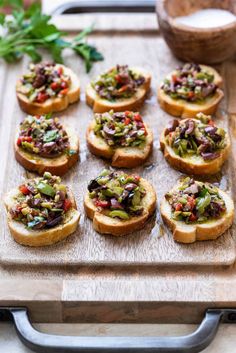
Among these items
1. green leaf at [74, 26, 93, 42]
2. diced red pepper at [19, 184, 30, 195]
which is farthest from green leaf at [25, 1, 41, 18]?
diced red pepper at [19, 184, 30, 195]

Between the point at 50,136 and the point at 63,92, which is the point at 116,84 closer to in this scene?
the point at 63,92

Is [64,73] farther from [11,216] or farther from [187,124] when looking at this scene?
[11,216]

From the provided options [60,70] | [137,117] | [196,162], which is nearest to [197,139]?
[196,162]

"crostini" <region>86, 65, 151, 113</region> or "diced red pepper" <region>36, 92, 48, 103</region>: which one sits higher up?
"diced red pepper" <region>36, 92, 48, 103</region>

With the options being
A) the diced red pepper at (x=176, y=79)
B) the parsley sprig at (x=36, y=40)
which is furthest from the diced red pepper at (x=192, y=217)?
the parsley sprig at (x=36, y=40)

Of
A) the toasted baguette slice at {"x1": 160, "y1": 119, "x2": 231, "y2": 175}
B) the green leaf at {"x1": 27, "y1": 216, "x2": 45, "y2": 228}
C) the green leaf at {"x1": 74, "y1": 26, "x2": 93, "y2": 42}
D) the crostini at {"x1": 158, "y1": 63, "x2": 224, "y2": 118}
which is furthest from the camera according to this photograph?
the green leaf at {"x1": 74, "y1": 26, "x2": 93, "y2": 42}

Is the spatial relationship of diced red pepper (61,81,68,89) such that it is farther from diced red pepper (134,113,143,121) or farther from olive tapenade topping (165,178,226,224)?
olive tapenade topping (165,178,226,224)

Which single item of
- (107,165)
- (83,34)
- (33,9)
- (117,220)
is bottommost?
(107,165)
